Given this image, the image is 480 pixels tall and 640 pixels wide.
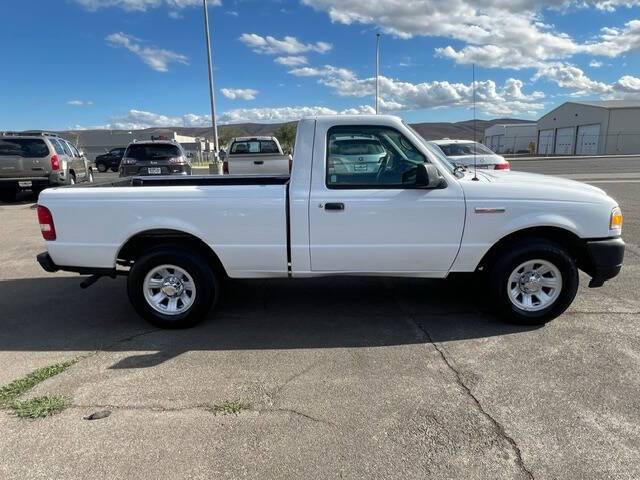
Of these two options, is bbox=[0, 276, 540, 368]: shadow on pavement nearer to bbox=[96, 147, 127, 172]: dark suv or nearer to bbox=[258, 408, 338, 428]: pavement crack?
bbox=[258, 408, 338, 428]: pavement crack

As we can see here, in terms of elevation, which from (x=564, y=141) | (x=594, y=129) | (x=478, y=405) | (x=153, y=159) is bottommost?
(x=478, y=405)

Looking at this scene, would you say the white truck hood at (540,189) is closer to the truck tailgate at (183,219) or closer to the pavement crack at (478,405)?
the pavement crack at (478,405)

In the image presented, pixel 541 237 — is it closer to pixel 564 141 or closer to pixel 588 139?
pixel 588 139

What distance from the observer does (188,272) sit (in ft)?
14.1

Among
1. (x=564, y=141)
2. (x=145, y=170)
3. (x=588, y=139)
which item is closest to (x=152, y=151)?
(x=145, y=170)

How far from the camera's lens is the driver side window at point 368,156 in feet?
13.7

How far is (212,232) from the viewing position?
4199 millimetres

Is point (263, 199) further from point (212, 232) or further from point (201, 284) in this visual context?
point (201, 284)

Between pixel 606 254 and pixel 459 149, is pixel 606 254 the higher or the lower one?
the lower one

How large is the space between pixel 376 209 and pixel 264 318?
1.62 m

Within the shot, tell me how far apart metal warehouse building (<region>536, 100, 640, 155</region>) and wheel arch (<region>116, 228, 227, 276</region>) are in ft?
186

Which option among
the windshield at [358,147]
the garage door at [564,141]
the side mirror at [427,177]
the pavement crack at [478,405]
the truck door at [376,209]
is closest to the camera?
the pavement crack at [478,405]

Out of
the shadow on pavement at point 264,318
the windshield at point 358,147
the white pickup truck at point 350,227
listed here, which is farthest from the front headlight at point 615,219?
the windshield at point 358,147

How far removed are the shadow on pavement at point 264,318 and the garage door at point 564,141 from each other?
60.5 metres
